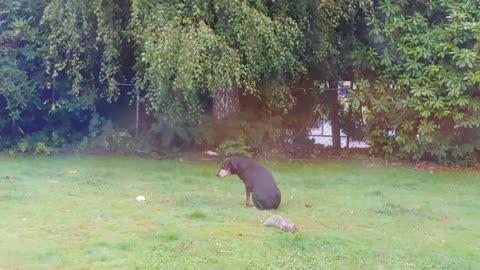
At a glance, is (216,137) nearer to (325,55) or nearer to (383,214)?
(325,55)

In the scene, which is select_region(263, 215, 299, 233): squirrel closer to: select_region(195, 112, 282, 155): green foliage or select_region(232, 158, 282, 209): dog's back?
select_region(232, 158, 282, 209): dog's back

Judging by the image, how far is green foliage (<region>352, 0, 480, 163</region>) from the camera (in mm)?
12828

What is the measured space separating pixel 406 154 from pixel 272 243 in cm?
776

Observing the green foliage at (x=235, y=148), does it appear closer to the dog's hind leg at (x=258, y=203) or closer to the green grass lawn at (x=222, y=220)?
the green grass lawn at (x=222, y=220)

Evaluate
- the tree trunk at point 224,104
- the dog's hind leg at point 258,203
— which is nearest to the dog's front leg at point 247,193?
the dog's hind leg at point 258,203

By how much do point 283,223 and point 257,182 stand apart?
1141 millimetres

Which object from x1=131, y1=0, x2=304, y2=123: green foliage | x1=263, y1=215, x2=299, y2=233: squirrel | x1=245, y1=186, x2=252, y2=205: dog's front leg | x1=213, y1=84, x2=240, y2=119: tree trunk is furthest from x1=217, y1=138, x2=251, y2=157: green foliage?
x1=263, y1=215, x2=299, y2=233: squirrel

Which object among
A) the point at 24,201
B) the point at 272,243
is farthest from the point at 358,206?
the point at 24,201

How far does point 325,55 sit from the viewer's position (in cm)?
1362

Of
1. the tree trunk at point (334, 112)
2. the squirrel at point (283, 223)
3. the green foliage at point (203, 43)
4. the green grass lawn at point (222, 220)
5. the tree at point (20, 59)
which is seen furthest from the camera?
the tree trunk at point (334, 112)

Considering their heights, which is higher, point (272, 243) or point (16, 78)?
point (16, 78)

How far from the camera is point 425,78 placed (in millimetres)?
13125

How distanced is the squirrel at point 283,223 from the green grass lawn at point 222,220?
0.35ft

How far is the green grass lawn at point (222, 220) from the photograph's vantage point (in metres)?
6.45
